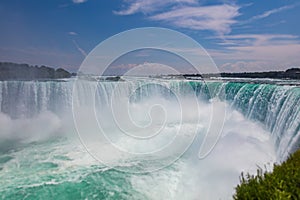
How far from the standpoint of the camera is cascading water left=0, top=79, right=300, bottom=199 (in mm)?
7914

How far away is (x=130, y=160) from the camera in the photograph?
10.6m

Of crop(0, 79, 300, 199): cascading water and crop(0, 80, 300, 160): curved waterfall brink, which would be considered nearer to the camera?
crop(0, 79, 300, 199): cascading water

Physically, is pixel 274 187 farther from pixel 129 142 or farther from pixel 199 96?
pixel 199 96

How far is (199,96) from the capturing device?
22.1 meters

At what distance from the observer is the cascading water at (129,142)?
791cm

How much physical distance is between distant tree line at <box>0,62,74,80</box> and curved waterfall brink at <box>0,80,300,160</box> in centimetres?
454

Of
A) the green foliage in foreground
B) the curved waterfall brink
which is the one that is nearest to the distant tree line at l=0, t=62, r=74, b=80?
the curved waterfall brink

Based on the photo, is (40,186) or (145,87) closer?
(40,186)

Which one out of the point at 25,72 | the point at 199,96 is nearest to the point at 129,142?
the point at 199,96

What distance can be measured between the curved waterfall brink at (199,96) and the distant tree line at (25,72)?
179 inches

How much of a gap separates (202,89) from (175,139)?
9.50 m

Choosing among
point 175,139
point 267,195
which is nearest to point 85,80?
point 175,139

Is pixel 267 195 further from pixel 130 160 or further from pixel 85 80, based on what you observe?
pixel 85 80

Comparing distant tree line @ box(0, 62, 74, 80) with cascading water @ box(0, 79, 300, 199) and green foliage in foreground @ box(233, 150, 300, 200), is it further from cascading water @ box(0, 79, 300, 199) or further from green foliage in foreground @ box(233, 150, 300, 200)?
green foliage in foreground @ box(233, 150, 300, 200)
